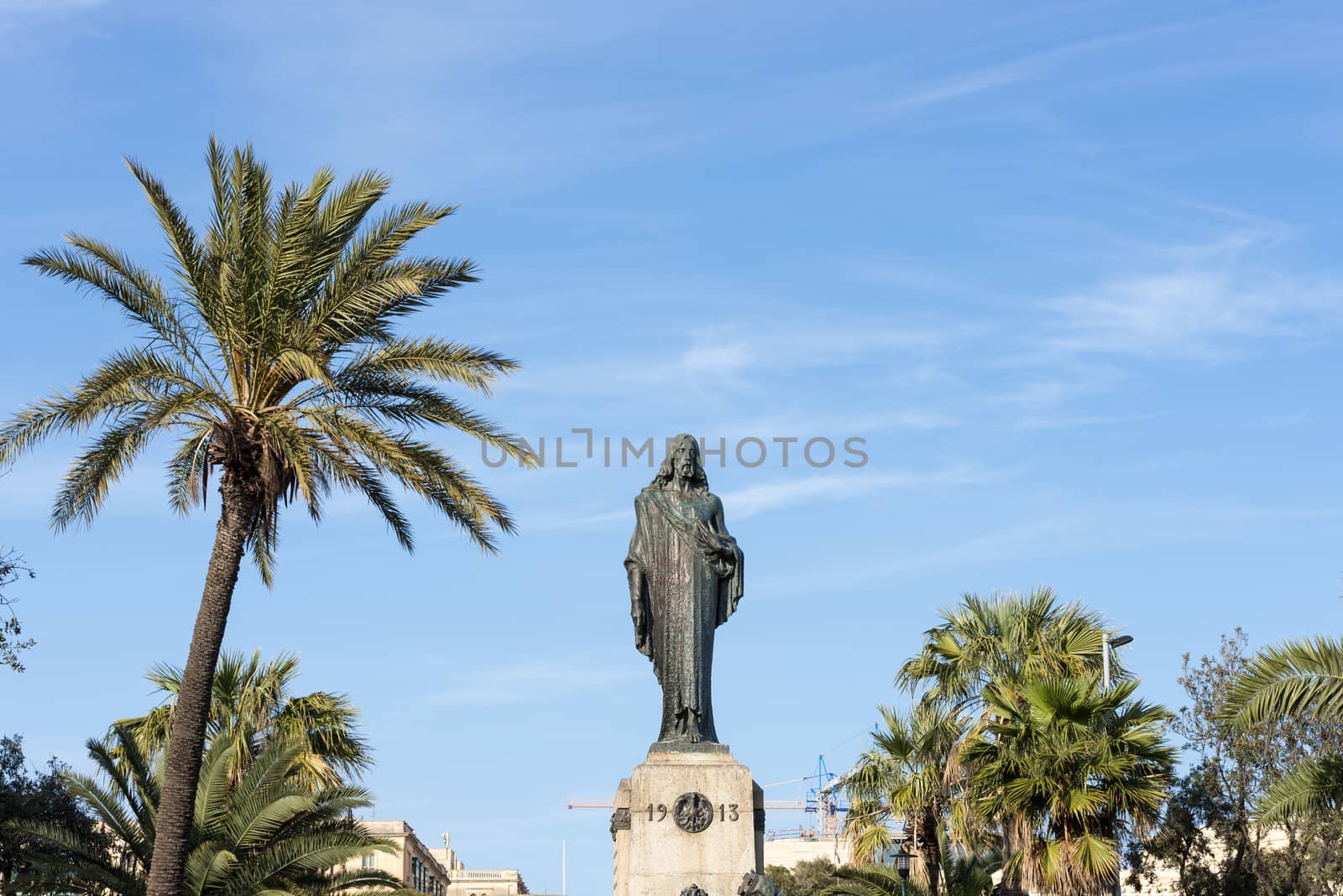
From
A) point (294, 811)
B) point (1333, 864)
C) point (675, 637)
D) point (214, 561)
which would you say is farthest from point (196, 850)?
point (1333, 864)

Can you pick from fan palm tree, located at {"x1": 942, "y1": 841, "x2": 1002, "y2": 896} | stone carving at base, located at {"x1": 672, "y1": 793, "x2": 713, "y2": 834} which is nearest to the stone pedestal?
stone carving at base, located at {"x1": 672, "y1": 793, "x2": 713, "y2": 834}

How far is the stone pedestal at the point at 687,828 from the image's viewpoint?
40.6 feet

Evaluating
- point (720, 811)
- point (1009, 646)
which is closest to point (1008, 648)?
point (1009, 646)

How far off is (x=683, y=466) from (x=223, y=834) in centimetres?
1100

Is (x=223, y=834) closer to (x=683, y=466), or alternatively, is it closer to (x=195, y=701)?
(x=195, y=701)

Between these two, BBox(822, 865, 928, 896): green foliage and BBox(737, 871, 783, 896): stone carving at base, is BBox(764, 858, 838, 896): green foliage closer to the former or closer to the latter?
BBox(822, 865, 928, 896): green foliage

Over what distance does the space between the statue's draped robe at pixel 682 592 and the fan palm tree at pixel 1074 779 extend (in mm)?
6521

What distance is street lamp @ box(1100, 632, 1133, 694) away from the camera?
66.6ft

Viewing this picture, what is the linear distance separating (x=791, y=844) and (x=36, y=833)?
283ft

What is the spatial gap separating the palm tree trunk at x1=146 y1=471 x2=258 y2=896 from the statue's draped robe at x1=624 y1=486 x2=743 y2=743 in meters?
5.75

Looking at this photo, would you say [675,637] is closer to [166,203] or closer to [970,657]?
[166,203]

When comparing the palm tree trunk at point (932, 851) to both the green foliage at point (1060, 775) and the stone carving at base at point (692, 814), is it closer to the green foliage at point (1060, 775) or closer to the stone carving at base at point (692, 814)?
the green foliage at point (1060, 775)

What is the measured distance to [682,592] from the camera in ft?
43.1

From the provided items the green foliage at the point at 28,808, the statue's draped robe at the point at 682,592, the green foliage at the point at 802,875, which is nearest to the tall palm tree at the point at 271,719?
the green foliage at the point at 28,808
